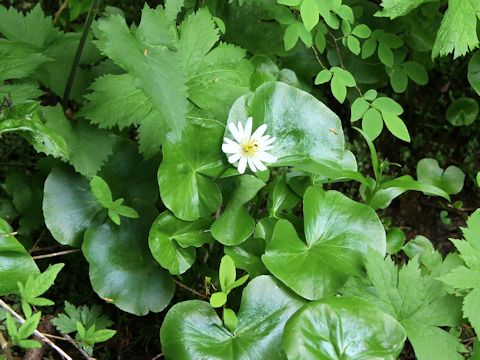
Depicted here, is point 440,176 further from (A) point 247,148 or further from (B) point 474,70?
(A) point 247,148

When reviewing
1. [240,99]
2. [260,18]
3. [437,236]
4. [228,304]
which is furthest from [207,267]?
[437,236]

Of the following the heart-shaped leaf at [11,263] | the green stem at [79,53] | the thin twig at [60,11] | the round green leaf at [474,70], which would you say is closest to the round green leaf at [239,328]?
the heart-shaped leaf at [11,263]

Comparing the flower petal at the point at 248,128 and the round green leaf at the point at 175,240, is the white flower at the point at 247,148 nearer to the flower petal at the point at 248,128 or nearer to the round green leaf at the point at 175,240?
the flower petal at the point at 248,128

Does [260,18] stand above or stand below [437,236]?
above

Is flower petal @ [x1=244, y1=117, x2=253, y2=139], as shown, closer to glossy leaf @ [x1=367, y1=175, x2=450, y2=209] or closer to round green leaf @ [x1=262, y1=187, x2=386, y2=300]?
round green leaf @ [x1=262, y1=187, x2=386, y2=300]

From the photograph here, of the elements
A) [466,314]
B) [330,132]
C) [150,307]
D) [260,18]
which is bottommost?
[150,307]

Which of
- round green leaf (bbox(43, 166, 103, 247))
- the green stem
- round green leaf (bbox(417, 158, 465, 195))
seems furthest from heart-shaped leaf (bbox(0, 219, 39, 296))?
round green leaf (bbox(417, 158, 465, 195))

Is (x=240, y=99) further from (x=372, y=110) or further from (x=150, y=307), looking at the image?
(x=150, y=307)
